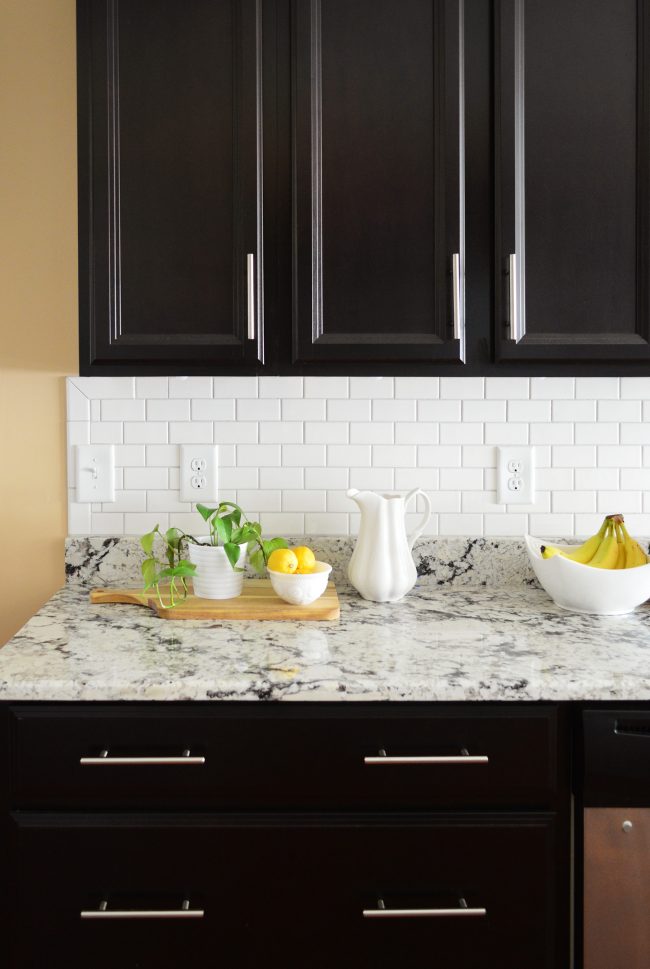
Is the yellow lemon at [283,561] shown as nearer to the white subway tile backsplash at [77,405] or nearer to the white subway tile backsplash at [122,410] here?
the white subway tile backsplash at [122,410]

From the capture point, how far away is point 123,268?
1.42 m

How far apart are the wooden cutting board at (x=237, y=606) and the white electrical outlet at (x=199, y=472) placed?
0.30 meters

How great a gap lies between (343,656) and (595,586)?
1.98 ft

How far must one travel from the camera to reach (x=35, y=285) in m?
1.77

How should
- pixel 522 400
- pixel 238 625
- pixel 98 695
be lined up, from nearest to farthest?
pixel 98 695 < pixel 238 625 < pixel 522 400

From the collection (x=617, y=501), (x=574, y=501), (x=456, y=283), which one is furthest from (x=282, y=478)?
(x=617, y=501)

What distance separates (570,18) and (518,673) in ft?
4.34

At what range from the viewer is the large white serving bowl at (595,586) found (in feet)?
4.71

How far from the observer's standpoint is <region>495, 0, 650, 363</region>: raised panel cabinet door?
1408mm

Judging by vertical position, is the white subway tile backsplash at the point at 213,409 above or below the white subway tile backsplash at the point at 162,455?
above
